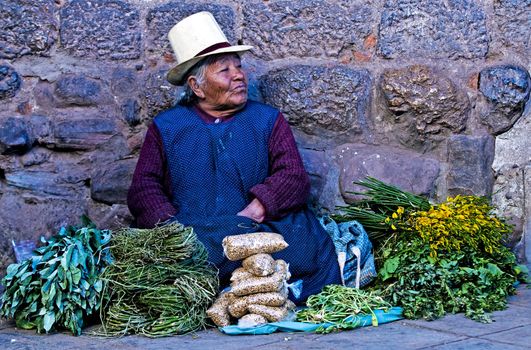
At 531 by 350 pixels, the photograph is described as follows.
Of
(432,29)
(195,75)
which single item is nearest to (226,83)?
(195,75)

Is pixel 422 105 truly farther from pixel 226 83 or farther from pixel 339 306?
pixel 339 306

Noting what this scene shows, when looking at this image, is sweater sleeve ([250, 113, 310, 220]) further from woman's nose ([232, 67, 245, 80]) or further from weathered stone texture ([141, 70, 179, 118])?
weathered stone texture ([141, 70, 179, 118])

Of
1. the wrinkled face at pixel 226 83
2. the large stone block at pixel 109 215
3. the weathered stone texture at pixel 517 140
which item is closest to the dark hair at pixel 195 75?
the wrinkled face at pixel 226 83

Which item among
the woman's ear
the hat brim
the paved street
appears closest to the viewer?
the paved street

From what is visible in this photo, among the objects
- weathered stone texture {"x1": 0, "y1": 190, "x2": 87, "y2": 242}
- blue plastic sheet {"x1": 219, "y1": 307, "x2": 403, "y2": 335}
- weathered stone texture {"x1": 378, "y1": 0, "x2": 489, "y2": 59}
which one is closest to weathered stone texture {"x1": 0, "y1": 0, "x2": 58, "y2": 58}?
weathered stone texture {"x1": 0, "y1": 190, "x2": 87, "y2": 242}

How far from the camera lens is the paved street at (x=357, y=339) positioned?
3486mm

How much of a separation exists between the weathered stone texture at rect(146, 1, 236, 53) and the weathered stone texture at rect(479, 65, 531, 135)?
1.38 meters

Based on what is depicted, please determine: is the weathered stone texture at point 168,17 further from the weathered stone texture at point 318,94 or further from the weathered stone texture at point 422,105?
the weathered stone texture at point 422,105

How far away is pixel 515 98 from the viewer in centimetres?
487

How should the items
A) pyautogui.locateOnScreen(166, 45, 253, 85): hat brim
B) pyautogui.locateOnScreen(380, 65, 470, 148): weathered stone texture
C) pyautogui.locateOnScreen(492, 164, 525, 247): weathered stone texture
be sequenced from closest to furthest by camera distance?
pyautogui.locateOnScreen(166, 45, 253, 85): hat brim, pyautogui.locateOnScreen(380, 65, 470, 148): weathered stone texture, pyautogui.locateOnScreen(492, 164, 525, 247): weathered stone texture

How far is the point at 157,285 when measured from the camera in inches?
152

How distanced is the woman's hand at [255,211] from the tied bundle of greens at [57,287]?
0.70 metres

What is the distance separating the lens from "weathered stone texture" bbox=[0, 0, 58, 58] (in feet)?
15.3

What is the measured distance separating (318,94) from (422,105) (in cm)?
54
